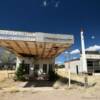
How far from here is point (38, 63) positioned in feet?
76.1

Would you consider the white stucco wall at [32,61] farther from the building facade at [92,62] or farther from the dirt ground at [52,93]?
the building facade at [92,62]

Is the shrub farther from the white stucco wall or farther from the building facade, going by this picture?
the building facade

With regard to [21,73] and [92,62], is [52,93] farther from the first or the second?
[92,62]

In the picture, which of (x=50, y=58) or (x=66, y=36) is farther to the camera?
(x=50, y=58)

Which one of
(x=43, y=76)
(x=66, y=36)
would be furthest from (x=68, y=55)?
(x=43, y=76)

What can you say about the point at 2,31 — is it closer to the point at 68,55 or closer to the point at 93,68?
the point at 68,55

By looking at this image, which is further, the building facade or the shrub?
the building facade

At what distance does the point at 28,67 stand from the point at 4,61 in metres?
50.0

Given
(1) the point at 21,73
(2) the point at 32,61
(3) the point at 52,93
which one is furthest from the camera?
(2) the point at 32,61

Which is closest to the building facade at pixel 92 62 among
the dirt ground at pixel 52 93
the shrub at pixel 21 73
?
the shrub at pixel 21 73

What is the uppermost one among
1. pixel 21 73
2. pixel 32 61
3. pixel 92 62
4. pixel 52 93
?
pixel 92 62

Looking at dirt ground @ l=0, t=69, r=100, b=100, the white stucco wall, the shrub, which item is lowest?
dirt ground @ l=0, t=69, r=100, b=100

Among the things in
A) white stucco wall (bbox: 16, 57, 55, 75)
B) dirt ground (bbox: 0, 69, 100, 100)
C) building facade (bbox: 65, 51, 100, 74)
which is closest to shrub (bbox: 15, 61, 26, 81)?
white stucco wall (bbox: 16, 57, 55, 75)

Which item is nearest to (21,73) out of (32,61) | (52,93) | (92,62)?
(32,61)
